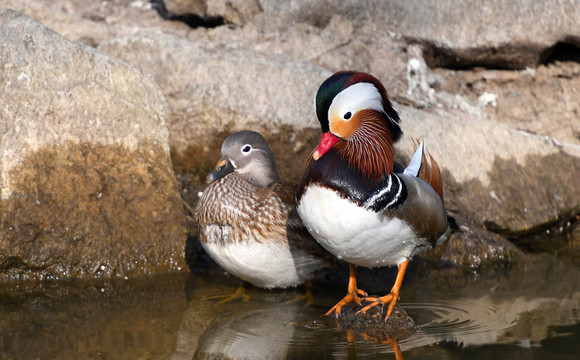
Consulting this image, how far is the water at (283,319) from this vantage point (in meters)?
3.78

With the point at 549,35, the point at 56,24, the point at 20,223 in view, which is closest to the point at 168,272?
the point at 20,223

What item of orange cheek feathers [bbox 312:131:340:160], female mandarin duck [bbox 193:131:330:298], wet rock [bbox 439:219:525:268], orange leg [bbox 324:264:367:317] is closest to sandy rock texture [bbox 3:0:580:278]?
wet rock [bbox 439:219:525:268]

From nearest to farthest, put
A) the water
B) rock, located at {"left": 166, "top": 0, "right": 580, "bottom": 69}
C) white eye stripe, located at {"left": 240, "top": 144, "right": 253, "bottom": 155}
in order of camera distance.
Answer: the water
white eye stripe, located at {"left": 240, "top": 144, "right": 253, "bottom": 155}
rock, located at {"left": 166, "top": 0, "right": 580, "bottom": 69}

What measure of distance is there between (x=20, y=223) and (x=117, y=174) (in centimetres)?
79

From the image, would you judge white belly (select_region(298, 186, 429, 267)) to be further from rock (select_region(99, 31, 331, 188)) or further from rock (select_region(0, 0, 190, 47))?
rock (select_region(0, 0, 190, 47))

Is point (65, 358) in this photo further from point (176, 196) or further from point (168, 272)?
point (176, 196)

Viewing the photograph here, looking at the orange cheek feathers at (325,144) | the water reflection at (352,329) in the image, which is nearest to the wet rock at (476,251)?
the water reflection at (352,329)

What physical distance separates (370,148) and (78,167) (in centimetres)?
225

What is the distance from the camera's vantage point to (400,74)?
6.50 m

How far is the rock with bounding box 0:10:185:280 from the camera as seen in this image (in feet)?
15.9

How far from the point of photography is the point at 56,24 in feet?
21.6

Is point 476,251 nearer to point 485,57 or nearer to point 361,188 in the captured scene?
point 361,188

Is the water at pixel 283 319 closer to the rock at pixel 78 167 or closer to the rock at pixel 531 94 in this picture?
the rock at pixel 78 167

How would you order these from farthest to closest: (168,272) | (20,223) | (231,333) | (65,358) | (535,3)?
(535,3), (168,272), (20,223), (231,333), (65,358)
